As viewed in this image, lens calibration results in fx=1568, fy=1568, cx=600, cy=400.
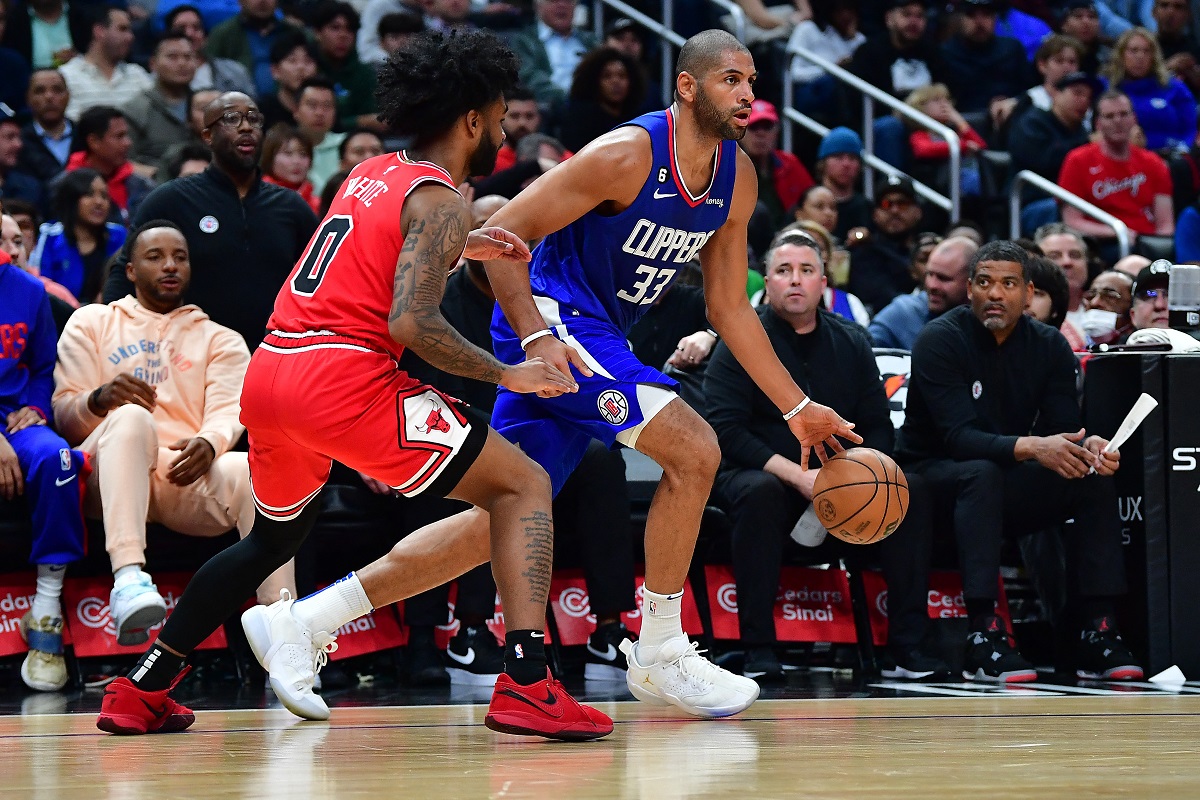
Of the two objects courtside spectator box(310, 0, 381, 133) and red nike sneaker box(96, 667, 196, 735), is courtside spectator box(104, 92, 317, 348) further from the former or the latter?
courtside spectator box(310, 0, 381, 133)

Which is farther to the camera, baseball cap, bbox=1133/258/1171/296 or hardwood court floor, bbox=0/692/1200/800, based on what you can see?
baseball cap, bbox=1133/258/1171/296

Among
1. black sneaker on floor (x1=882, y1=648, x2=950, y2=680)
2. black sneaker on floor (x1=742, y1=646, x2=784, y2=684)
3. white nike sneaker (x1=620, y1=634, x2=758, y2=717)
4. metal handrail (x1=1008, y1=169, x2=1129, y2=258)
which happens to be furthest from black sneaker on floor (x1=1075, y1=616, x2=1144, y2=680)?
metal handrail (x1=1008, y1=169, x2=1129, y2=258)

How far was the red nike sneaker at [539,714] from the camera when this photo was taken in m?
3.96

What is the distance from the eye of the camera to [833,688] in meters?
5.88

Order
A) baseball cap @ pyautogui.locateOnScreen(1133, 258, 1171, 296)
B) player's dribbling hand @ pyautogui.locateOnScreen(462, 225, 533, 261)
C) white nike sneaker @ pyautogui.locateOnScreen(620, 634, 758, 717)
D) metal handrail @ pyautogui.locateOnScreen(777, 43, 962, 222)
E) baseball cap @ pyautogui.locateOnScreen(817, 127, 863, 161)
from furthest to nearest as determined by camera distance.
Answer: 1. baseball cap @ pyautogui.locateOnScreen(817, 127, 863, 161)
2. metal handrail @ pyautogui.locateOnScreen(777, 43, 962, 222)
3. baseball cap @ pyautogui.locateOnScreen(1133, 258, 1171, 296)
4. white nike sneaker @ pyautogui.locateOnScreen(620, 634, 758, 717)
5. player's dribbling hand @ pyautogui.locateOnScreen(462, 225, 533, 261)

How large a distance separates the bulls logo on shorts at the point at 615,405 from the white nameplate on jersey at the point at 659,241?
1.71 feet

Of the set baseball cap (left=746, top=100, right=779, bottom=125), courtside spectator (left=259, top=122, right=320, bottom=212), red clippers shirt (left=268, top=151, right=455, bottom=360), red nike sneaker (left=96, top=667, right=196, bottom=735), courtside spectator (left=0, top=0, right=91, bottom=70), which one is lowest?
red nike sneaker (left=96, top=667, right=196, bottom=735)

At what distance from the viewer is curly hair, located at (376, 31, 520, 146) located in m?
4.16

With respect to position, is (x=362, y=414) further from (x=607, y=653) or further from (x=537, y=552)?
(x=607, y=653)

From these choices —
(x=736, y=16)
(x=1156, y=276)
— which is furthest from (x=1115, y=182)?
(x=1156, y=276)

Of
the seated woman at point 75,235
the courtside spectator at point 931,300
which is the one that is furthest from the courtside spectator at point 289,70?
the courtside spectator at point 931,300

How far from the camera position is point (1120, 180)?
1090 cm

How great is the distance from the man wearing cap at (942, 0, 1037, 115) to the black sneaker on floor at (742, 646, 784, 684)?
7.52 m

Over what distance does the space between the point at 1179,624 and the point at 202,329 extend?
4.08m
